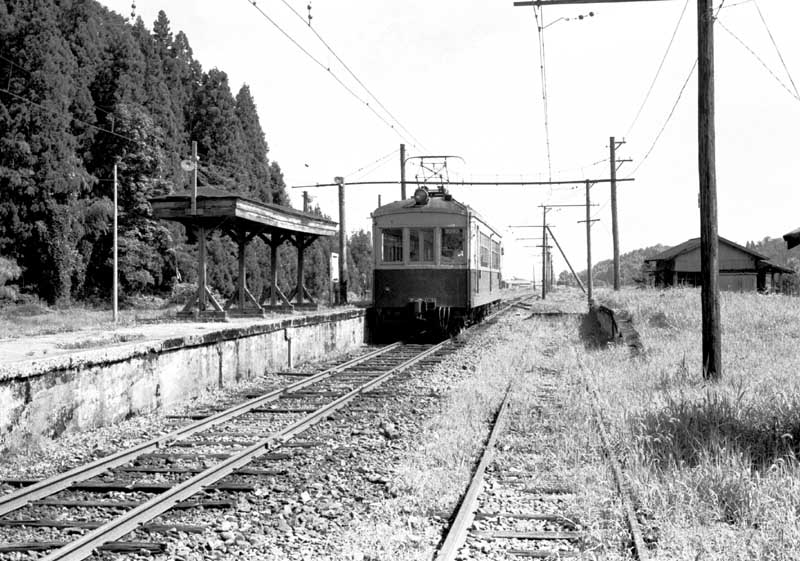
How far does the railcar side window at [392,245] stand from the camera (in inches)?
687

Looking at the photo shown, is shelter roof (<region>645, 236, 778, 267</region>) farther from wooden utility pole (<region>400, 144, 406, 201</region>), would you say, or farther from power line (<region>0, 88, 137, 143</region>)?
power line (<region>0, 88, 137, 143</region>)

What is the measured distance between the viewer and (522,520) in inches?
186

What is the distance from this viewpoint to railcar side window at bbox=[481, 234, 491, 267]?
1973cm

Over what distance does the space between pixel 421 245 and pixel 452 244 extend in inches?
28.0

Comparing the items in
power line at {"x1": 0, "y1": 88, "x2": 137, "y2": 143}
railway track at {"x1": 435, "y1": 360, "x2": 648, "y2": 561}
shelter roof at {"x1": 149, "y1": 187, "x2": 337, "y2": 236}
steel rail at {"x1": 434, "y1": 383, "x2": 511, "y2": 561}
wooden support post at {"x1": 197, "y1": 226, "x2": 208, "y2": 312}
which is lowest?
railway track at {"x1": 435, "y1": 360, "x2": 648, "y2": 561}

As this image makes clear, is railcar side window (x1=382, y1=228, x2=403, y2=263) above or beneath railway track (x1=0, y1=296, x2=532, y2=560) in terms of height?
above

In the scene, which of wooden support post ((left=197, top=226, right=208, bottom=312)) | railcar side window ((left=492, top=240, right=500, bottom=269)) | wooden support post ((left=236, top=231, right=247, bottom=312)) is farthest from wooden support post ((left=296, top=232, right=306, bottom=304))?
railcar side window ((left=492, top=240, right=500, bottom=269))

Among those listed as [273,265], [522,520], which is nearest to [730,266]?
[273,265]

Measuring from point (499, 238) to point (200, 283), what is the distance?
1156cm

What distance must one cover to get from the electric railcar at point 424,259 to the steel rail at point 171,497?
29.2ft

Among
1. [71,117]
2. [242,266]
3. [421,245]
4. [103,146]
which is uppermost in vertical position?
[71,117]

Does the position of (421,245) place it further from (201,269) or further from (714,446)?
(714,446)

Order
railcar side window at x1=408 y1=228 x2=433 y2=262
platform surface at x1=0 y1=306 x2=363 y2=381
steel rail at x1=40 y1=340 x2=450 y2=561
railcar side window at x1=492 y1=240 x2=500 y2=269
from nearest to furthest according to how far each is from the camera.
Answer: steel rail at x1=40 y1=340 x2=450 y2=561 → platform surface at x1=0 y1=306 x2=363 y2=381 → railcar side window at x1=408 y1=228 x2=433 y2=262 → railcar side window at x1=492 y1=240 x2=500 y2=269

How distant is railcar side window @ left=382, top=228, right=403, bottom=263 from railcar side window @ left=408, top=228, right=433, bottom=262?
260 mm
